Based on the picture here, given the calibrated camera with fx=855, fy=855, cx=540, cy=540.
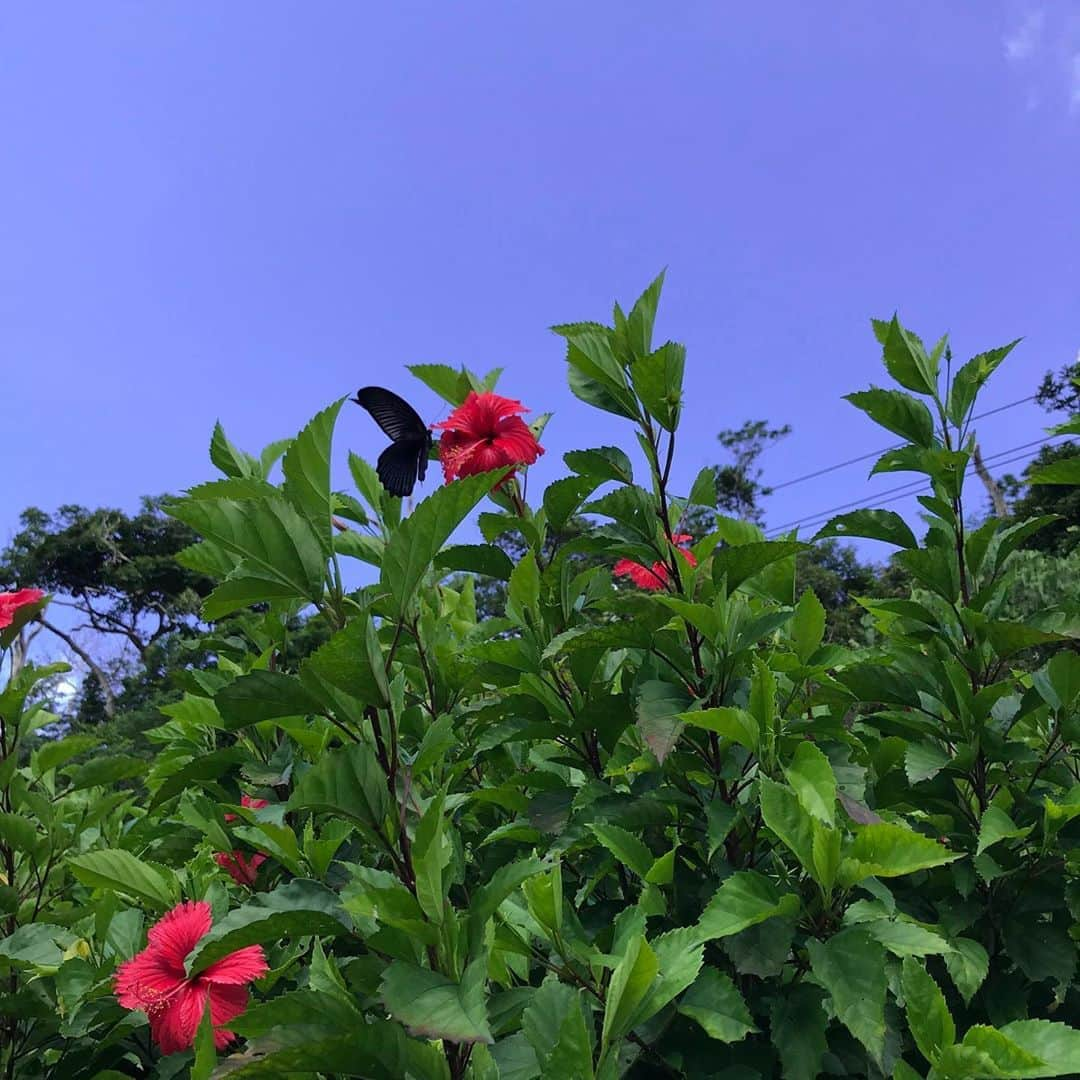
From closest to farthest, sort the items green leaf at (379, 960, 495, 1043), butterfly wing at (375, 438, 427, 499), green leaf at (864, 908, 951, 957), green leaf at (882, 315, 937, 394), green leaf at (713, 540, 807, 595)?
green leaf at (379, 960, 495, 1043)
green leaf at (864, 908, 951, 957)
green leaf at (713, 540, 807, 595)
butterfly wing at (375, 438, 427, 499)
green leaf at (882, 315, 937, 394)

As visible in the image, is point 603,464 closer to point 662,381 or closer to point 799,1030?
point 662,381

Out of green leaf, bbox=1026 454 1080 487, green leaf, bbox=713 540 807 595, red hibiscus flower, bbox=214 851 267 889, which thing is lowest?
red hibiscus flower, bbox=214 851 267 889

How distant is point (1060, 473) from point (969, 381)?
0.89ft

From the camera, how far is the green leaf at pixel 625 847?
125 centimetres

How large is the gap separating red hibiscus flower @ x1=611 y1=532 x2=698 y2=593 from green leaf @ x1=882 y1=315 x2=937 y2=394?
0.57 meters

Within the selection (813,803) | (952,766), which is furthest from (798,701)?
(813,803)

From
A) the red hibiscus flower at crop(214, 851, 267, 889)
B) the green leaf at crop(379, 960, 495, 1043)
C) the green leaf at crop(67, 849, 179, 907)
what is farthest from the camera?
the red hibiscus flower at crop(214, 851, 267, 889)

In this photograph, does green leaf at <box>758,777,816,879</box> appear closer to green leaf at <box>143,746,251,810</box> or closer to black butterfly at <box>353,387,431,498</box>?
black butterfly at <box>353,387,431,498</box>

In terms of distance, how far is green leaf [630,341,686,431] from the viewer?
5.09ft

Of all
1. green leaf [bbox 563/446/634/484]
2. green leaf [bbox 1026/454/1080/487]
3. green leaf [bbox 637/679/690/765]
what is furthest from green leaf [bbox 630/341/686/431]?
green leaf [bbox 1026/454/1080/487]

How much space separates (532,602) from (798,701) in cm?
56

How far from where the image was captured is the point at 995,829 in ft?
4.55

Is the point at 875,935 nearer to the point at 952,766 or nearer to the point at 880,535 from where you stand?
the point at 952,766

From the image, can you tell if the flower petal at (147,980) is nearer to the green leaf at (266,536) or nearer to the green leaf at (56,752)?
the green leaf at (266,536)
